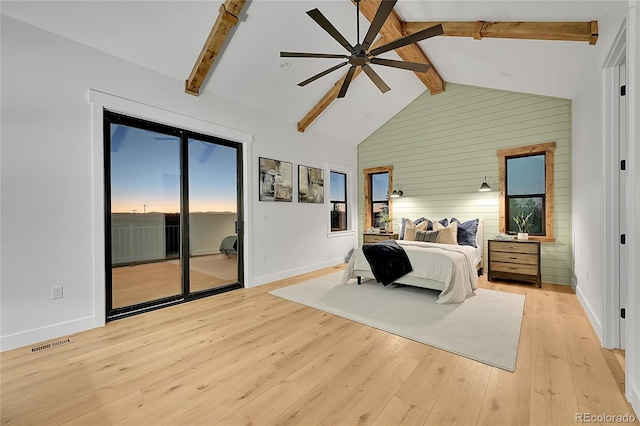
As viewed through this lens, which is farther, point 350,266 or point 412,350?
point 350,266

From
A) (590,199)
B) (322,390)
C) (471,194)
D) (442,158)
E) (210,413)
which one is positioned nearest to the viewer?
(210,413)

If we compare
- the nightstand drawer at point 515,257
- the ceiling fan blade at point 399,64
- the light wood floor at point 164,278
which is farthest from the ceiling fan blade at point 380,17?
the nightstand drawer at point 515,257

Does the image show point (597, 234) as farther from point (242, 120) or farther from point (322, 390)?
point (242, 120)

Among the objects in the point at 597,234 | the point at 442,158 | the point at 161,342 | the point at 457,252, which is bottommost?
the point at 161,342

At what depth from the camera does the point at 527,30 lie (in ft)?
10.2

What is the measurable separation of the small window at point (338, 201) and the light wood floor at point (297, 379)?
3.89 m

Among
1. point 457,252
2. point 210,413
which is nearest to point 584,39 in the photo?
point 457,252

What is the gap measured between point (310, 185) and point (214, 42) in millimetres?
3066

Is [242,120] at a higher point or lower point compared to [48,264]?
higher

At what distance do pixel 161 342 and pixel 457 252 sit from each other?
383 centimetres

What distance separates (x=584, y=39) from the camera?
112 inches

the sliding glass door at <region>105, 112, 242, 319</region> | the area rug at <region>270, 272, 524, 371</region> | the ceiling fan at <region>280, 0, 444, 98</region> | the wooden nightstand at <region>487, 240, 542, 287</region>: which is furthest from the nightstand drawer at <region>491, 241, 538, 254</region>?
the sliding glass door at <region>105, 112, 242, 319</region>

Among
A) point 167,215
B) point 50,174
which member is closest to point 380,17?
point 167,215

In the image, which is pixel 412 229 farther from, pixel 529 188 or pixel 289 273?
pixel 289 273
